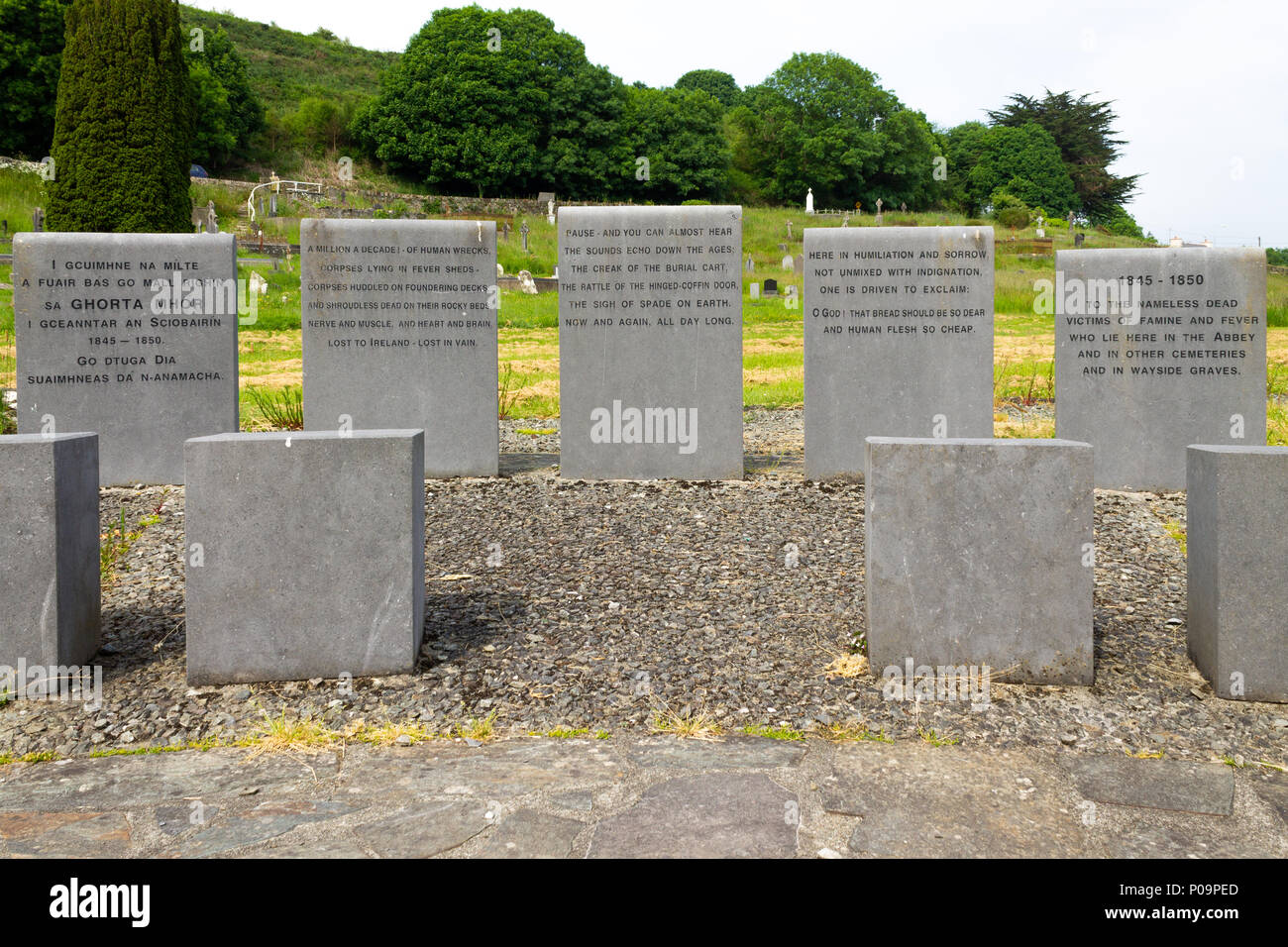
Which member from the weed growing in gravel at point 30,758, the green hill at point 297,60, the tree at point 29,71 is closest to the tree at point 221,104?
the tree at point 29,71

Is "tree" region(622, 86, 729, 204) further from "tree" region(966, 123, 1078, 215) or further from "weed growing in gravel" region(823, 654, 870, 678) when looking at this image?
"weed growing in gravel" region(823, 654, 870, 678)

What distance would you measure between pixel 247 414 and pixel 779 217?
160 feet

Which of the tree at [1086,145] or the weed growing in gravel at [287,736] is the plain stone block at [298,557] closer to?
the weed growing in gravel at [287,736]

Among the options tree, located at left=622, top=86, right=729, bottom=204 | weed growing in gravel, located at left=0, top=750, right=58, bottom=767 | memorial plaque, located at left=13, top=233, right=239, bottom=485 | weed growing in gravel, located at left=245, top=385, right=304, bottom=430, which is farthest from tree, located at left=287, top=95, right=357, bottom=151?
weed growing in gravel, located at left=0, top=750, right=58, bottom=767

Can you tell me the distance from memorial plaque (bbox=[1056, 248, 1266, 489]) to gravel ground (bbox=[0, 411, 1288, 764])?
81 centimetres

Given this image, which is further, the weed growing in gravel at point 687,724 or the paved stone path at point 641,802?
the weed growing in gravel at point 687,724

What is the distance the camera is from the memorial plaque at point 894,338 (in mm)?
7594

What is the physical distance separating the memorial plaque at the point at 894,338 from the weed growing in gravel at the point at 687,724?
4.13 m

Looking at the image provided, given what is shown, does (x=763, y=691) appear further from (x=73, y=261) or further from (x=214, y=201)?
(x=214, y=201)

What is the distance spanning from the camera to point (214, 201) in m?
39.9

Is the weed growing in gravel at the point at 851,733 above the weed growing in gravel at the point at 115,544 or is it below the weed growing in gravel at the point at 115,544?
below

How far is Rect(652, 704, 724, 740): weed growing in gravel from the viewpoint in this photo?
372 centimetres

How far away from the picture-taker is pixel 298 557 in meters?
4.20

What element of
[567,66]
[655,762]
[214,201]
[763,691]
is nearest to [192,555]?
[655,762]
